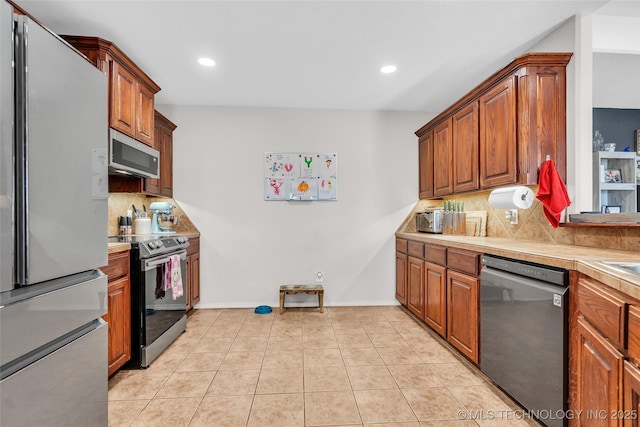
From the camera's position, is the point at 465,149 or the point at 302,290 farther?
the point at 302,290

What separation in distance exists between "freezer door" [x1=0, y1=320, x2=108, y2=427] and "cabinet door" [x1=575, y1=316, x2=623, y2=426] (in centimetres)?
195

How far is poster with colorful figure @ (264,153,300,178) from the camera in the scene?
12.6 ft

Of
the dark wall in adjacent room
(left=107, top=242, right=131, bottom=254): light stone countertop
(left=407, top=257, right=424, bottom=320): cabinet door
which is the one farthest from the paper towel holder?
(left=107, top=242, right=131, bottom=254): light stone countertop

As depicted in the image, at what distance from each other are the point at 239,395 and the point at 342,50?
8.70ft

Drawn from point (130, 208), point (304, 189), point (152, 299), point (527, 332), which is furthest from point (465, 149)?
point (130, 208)

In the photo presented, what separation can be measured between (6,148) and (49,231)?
292 mm

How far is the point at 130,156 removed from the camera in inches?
95.3

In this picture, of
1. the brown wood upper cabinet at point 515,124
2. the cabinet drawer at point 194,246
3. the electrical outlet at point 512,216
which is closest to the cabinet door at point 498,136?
the brown wood upper cabinet at point 515,124

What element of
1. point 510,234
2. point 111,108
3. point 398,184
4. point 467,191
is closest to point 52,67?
point 111,108

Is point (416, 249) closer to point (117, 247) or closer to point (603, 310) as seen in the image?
point (603, 310)

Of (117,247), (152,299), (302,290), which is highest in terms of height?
(117,247)

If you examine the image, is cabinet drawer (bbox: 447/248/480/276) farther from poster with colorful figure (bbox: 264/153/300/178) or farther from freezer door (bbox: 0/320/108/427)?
freezer door (bbox: 0/320/108/427)

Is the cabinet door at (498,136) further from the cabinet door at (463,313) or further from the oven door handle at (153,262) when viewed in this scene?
the oven door handle at (153,262)

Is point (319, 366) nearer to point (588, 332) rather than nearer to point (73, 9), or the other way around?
point (588, 332)
